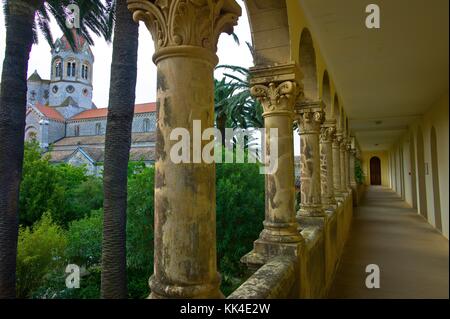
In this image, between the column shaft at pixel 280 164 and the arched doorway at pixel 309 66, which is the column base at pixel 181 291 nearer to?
the column shaft at pixel 280 164

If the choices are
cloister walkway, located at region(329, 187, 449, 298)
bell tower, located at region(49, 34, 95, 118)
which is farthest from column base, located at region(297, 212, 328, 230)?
bell tower, located at region(49, 34, 95, 118)

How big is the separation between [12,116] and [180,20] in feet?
23.0

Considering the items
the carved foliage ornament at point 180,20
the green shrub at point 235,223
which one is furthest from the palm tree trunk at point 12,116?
the carved foliage ornament at point 180,20

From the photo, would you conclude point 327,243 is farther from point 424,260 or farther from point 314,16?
point 314,16

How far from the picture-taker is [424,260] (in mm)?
6980

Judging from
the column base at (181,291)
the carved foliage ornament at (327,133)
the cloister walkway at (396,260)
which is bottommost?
the cloister walkway at (396,260)

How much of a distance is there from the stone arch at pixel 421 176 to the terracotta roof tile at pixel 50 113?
49.0 m

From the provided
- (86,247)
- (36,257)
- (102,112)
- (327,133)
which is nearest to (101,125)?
(102,112)

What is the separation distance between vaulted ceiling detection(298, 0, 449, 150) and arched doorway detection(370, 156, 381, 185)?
26443 mm

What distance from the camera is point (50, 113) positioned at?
50312 millimetres

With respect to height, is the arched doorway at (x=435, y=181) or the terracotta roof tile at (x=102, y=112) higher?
the terracotta roof tile at (x=102, y=112)

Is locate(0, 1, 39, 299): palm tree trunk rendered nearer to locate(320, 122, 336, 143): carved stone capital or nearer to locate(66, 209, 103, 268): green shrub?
locate(66, 209, 103, 268): green shrub

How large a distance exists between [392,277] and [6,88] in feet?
29.1

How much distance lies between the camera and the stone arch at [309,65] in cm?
552
